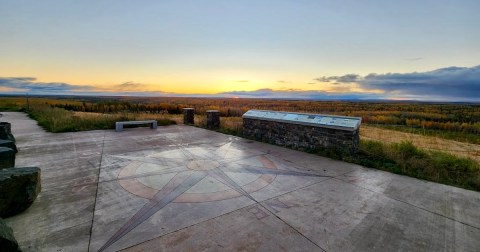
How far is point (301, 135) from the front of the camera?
8.02 m

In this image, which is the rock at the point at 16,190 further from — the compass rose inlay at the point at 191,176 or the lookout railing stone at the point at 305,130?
the lookout railing stone at the point at 305,130

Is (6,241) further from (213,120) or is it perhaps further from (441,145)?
(441,145)

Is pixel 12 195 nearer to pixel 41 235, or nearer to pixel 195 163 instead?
pixel 41 235

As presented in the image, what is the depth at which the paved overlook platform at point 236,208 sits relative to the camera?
3.04m

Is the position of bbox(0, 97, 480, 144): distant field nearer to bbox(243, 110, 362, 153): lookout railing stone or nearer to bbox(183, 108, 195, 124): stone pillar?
bbox(183, 108, 195, 124): stone pillar

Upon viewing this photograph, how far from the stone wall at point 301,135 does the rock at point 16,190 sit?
6783 mm

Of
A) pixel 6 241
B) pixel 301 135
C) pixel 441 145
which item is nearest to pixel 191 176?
pixel 6 241

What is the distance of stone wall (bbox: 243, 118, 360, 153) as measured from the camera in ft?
22.9

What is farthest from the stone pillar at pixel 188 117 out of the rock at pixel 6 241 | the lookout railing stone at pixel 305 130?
the rock at pixel 6 241

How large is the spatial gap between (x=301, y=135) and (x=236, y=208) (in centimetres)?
477

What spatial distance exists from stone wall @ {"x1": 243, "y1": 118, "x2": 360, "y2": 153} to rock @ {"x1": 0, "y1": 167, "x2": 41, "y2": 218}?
6783mm

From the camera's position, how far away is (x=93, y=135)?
10.2 m

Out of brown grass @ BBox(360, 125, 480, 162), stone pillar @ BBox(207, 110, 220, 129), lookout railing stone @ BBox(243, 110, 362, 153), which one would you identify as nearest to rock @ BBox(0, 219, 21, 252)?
lookout railing stone @ BBox(243, 110, 362, 153)

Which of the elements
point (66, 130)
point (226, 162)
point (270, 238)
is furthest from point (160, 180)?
point (66, 130)
